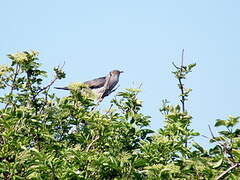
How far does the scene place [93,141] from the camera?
5.11 metres

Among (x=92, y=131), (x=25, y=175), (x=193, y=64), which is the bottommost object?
(x=25, y=175)

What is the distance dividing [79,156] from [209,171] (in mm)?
1124

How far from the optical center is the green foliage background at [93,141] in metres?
4.17

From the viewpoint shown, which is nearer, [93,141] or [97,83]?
[93,141]

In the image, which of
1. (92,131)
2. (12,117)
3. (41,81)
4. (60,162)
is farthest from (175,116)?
(41,81)

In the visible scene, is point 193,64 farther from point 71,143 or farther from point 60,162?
point 60,162

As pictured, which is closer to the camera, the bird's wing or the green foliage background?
the green foliage background

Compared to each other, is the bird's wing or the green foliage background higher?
the bird's wing

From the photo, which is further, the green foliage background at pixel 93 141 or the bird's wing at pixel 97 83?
the bird's wing at pixel 97 83

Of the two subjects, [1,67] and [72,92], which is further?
[1,67]

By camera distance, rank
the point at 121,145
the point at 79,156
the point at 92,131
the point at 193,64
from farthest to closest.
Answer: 1. the point at 193,64
2. the point at 92,131
3. the point at 121,145
4. the point at 79,156

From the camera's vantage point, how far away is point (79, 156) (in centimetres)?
439

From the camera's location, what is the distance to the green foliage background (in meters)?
4.17

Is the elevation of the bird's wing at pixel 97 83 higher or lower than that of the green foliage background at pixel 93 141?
higher
